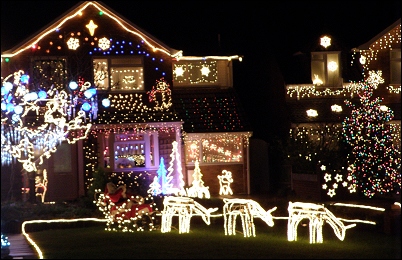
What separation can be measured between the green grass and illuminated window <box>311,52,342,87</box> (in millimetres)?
12803

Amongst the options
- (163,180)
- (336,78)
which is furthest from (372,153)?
(163,180)

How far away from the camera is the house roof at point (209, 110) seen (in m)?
31.0

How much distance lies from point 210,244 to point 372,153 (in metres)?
11.4

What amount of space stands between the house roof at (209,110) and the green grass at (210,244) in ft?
33.2

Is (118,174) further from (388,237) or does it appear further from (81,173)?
(388,237)

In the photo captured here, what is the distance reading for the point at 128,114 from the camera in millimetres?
30047

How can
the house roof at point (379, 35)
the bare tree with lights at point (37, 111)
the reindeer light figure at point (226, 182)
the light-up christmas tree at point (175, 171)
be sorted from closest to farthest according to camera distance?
the bare tree with lights at point (37, 111)
the light-up christmas tree at point (175, 171)
the reindeer light figure at point (226, 182)
the house roof at point (379, 35)

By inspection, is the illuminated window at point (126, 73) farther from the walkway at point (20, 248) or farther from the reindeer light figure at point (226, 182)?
the walkway at point (20, 248)

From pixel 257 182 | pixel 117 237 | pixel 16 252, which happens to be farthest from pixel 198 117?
pixel 16 252

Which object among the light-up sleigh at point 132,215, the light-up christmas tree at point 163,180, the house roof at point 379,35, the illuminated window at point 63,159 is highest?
the house roof at point 379,35

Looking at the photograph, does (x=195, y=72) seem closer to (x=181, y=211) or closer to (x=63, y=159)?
(x=63, y=159)

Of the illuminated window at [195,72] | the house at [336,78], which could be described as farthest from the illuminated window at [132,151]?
the house at [336,78]

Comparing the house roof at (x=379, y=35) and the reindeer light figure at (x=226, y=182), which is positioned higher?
the house roof at (x=379, y=35)

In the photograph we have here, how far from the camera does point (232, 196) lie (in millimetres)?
30281
